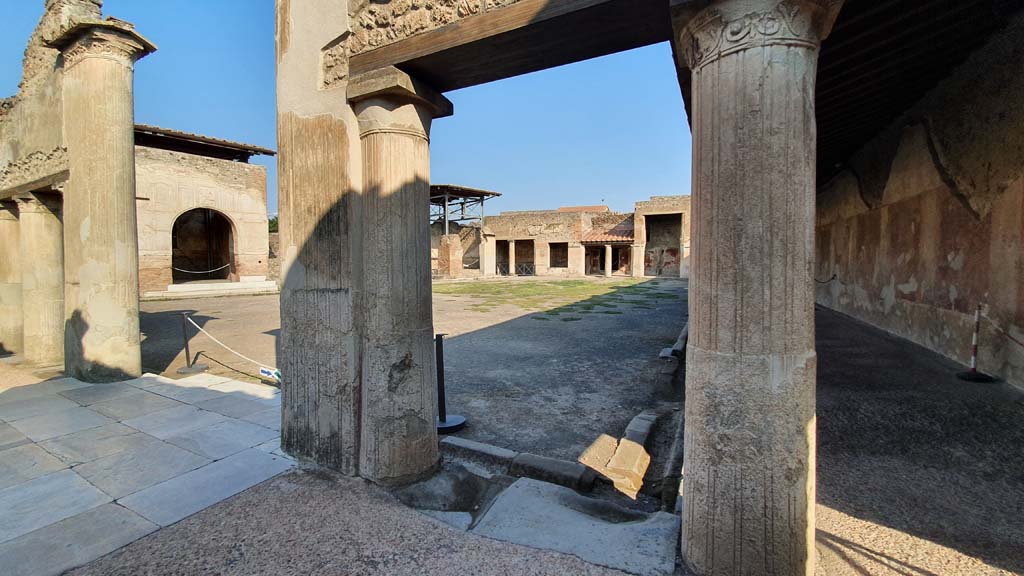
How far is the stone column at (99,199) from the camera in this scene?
5.45m

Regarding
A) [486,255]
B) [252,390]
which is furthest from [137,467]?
[486,255]

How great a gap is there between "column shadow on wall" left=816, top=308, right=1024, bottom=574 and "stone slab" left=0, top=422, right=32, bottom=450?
5.49 meters

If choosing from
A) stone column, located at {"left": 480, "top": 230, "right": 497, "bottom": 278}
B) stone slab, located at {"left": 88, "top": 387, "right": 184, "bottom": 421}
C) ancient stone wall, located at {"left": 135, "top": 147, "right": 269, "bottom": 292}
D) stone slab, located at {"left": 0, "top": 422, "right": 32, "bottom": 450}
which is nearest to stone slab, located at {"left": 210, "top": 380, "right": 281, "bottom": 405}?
stone slab, located at {"left": 88, "top": 387, "right": 184, "bottom": 421}

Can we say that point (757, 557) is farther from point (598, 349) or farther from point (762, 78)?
point (598, 349)

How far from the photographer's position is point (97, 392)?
5.05 m

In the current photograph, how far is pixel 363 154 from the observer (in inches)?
114

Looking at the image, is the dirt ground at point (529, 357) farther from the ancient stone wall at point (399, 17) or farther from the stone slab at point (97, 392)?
the ancient stone wall at point (399, 17)

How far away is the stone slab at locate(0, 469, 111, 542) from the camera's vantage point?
7.97ft

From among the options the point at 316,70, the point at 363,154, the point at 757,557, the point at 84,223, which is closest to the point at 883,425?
the point at 757,557

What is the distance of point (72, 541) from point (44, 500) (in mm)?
696

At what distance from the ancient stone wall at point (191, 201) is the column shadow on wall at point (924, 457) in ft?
69.4

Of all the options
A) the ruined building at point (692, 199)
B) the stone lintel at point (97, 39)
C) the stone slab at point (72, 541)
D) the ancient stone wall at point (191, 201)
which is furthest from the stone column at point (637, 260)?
the stone slab at point (72, 541)

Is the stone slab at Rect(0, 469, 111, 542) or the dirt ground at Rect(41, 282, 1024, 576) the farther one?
the stone slab at Rect(0, 469, 111, 542)

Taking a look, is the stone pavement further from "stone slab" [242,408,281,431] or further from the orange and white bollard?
the orange and white bollard
